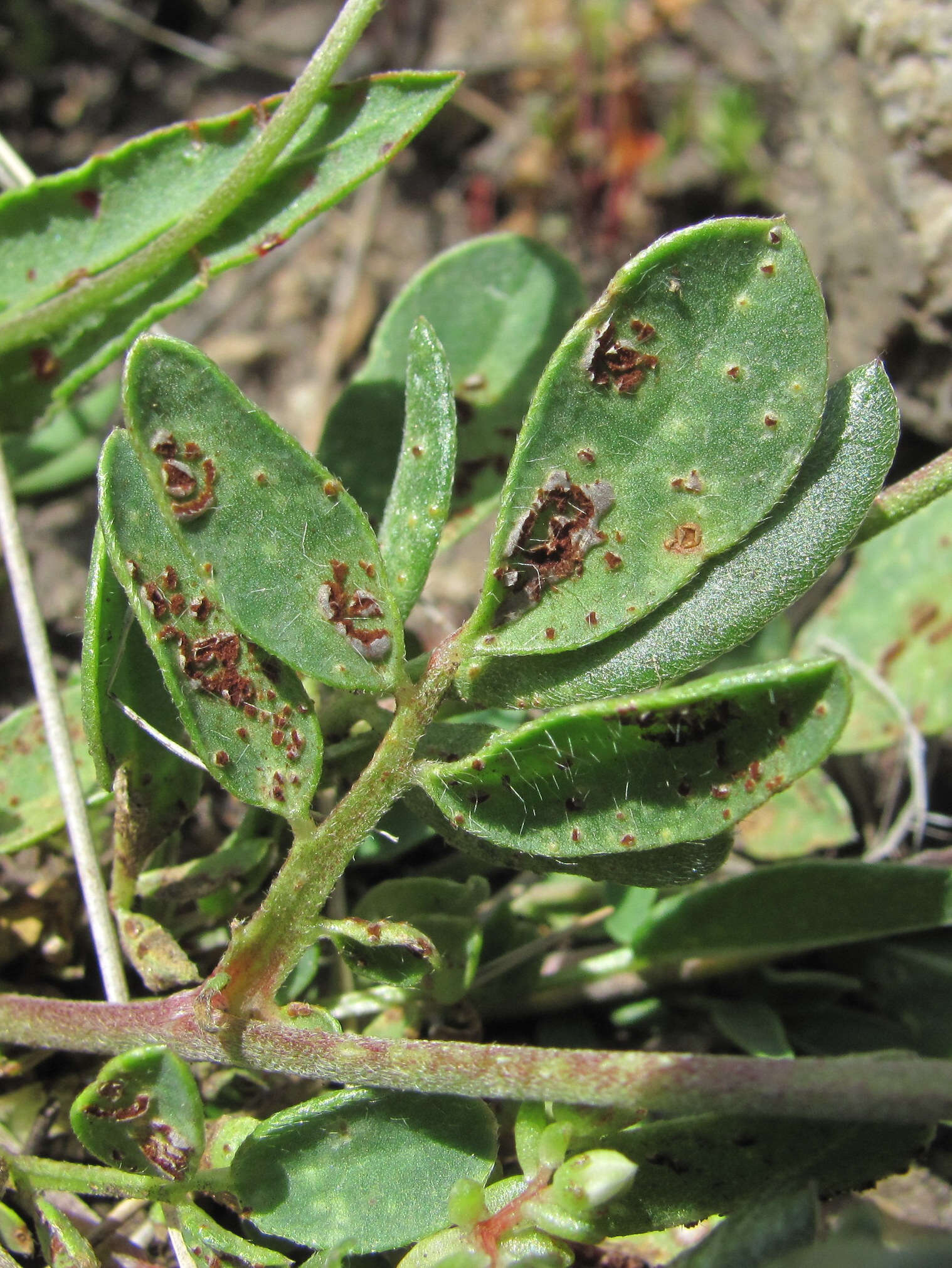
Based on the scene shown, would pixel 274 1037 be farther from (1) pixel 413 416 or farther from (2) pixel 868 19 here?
(2) pixel 868 19

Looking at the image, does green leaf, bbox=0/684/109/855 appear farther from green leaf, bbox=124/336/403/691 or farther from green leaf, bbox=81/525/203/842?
green leaf, bbox=124/336/403/691

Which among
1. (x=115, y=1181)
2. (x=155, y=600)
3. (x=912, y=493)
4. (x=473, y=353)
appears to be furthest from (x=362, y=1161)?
(x=473, y=353)

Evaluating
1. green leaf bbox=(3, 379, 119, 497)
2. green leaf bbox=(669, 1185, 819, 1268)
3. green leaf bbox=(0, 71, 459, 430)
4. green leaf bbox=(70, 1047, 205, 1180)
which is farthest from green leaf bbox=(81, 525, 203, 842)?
green leaf bbox=(3, 379, 119, 497)

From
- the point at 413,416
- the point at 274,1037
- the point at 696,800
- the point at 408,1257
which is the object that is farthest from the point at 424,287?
the point at 408,1257

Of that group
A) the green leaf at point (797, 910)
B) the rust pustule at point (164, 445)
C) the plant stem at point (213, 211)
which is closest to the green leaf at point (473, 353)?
the plant stem at point (213, 211)

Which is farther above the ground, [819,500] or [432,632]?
[819,500]
